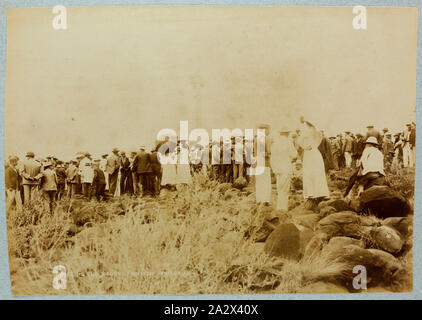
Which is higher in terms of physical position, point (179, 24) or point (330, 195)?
point (179, 24)

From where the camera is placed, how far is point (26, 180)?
3.63 metres

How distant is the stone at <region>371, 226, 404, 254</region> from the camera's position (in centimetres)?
370

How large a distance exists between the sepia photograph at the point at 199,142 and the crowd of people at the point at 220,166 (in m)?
0.01

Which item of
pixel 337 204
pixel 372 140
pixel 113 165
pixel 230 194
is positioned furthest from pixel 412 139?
pixel 113 165

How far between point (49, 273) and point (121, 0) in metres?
2.19

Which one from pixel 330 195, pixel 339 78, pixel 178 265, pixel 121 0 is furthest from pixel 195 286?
pixel 121 0

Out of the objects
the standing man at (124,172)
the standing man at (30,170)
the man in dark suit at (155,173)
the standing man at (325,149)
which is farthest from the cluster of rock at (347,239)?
the standing man at (30,170)

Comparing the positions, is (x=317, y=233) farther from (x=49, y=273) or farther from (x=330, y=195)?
(x=49, y=273)

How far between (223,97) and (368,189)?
1.37 metres

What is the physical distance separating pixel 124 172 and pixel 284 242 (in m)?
1.37

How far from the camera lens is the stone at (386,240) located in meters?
3.70

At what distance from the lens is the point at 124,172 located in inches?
144

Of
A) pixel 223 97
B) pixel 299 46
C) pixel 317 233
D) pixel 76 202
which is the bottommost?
pixel 317 233
